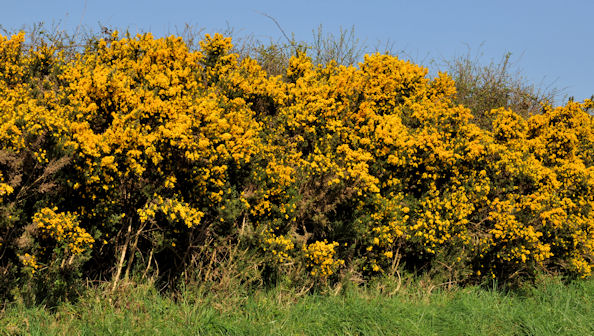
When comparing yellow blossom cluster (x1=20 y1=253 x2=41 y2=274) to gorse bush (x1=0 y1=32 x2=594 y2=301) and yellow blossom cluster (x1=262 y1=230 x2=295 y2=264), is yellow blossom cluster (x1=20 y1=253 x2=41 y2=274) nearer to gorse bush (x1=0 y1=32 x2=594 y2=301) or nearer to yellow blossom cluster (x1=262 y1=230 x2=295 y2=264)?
gorse bush (x1=0 y1=32 x2=594 y2=301)

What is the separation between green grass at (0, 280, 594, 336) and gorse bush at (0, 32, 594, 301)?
0.22 meters

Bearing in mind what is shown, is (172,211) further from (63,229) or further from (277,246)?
(277,246)

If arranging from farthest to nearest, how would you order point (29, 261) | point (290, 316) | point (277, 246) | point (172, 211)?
point (277, 246)
point (290, 316)
point (172, 211)
point (29, 261)

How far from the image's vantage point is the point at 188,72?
18.9 feet

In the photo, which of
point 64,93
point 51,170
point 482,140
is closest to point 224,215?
point 51,170

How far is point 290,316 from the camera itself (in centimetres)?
482

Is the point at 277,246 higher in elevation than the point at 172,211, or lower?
lower

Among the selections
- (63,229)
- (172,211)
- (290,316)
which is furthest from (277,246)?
(63,229)

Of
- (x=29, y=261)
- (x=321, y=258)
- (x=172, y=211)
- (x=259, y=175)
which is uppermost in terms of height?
(x=259, y=175)

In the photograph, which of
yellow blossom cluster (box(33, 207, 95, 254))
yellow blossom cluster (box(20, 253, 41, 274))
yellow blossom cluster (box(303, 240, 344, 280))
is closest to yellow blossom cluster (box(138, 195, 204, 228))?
yellow blossom cluster (box(33, 207, 95, 254))

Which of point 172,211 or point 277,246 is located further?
point 277,246

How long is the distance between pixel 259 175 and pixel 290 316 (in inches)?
52.3

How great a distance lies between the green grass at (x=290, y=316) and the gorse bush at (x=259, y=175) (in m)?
0.22

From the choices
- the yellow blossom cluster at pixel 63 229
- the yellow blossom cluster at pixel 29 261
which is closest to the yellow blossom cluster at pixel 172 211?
the yellow blossom cluster at pixel 63 229
